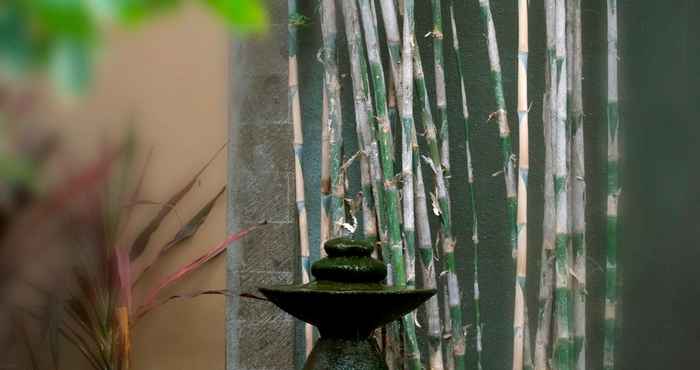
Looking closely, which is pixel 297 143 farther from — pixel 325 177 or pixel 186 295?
pixel 186 295

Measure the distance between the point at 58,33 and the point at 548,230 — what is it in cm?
226

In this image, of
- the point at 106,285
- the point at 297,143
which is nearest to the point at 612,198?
the point at 297,143

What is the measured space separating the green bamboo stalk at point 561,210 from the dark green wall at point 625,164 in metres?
0.28

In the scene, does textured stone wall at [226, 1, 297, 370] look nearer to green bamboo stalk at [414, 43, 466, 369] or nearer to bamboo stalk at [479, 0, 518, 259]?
green bamboo stalk at [414, 43, 466, 369]

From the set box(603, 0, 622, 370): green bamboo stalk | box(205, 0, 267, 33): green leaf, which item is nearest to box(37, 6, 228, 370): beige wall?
box(603, 0, 622, 370): green bamboo stalk

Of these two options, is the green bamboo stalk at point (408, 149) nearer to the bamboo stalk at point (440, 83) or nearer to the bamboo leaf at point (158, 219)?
the bamboo stalk at point (440, 83)

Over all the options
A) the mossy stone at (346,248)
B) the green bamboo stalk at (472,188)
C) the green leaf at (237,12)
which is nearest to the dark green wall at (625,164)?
the green bamboo stalk at (472,188)

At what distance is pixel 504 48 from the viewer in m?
2.81

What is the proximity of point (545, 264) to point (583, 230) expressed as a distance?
0.50ft

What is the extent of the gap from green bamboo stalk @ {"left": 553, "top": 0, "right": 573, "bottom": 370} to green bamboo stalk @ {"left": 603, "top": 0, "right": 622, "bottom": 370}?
0.54ft

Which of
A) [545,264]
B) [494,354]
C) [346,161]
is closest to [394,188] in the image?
[346,161]

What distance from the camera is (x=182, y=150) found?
8.91ft

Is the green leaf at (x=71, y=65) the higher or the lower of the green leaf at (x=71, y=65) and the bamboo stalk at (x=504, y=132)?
the lower

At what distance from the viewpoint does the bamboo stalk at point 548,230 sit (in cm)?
246
